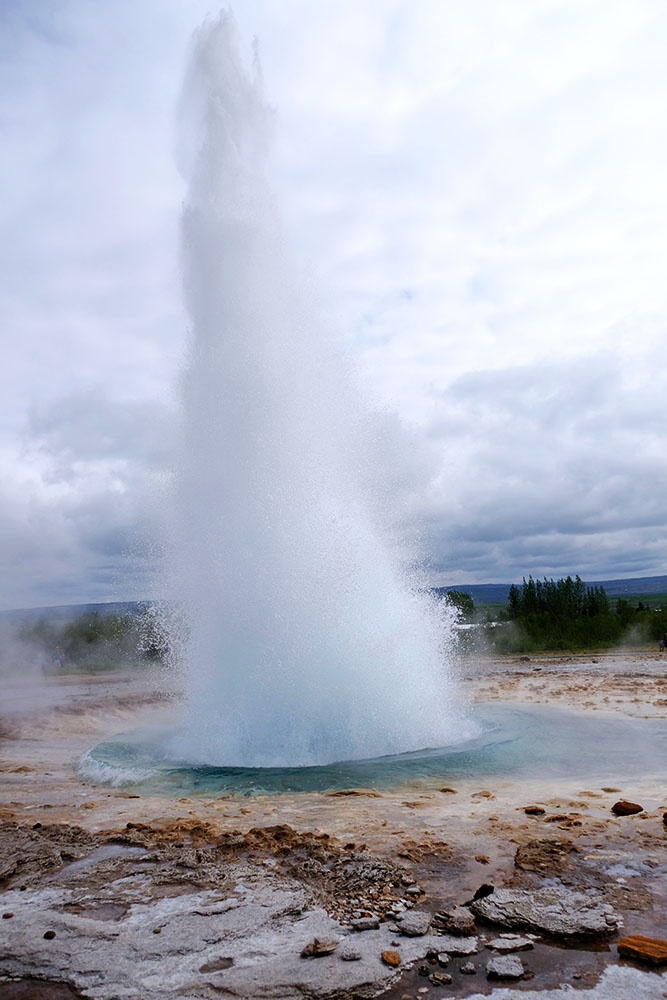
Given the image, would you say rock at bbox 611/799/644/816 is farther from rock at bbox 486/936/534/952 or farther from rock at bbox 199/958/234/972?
rock at bbox 199/958/234/972

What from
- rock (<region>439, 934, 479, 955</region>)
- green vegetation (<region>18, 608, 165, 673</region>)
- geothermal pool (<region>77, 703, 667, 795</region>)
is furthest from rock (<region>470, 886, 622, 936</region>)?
green vegetation (<region>18, 608, 165, 673</region>)

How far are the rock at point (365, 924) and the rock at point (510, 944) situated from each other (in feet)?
2.09

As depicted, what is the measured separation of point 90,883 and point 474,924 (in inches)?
105

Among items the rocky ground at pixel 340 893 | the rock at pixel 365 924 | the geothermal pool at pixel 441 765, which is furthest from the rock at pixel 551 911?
the geothermal pool at pixel 441 765

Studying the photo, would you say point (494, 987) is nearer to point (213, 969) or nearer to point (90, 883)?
point (213, 969)

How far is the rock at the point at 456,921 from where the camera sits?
3617 millimetres

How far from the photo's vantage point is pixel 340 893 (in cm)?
420

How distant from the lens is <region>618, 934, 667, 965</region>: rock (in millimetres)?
3234

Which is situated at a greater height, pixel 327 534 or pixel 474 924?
pixel 327 534

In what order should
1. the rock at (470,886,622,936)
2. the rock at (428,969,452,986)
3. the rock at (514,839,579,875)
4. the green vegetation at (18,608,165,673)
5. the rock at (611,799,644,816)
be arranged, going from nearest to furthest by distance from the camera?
1. the rock at (428,969,452,986)
2. the rock at (470,886,622,936)
3. the rock at (514,839,579,875)
4. the rock at (611,799,644,816)
5. the green vegetation at (18,608,165,673)

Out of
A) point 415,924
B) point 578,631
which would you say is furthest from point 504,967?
point 578,631

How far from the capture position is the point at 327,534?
1103cm

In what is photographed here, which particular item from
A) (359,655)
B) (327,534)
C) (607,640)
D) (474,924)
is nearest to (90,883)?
(474,924)

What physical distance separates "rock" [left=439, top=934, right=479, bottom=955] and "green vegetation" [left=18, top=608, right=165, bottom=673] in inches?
1222
